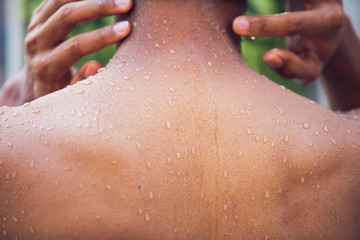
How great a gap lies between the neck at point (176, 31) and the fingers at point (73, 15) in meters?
0.07

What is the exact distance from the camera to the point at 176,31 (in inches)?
42.5

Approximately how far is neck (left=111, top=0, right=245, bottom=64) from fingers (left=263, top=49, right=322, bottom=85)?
14.8 inches

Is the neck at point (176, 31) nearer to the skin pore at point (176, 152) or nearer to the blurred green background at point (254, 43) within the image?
the skin pore at point (176, 152)

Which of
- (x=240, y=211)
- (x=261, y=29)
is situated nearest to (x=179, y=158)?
(x=240, y=211)

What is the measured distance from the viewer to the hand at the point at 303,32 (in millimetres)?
1312

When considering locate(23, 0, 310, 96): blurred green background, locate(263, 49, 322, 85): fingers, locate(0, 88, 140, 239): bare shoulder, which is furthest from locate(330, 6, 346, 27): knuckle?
locate(23, 0, 310, 96): blurred green background

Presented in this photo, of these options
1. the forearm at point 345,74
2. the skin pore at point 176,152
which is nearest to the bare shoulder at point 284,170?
the skin pore at point 176,152

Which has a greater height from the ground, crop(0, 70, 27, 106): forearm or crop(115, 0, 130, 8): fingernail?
crop(115, 0, 130, 8): fingernail

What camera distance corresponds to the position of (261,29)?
1310 mm

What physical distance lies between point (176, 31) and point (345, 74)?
1.18 metres

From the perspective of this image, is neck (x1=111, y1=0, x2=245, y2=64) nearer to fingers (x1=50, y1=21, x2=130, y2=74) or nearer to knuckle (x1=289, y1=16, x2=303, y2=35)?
fingers (x1=50, y1=21, x2=130, y2=74)

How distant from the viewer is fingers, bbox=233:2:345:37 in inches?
48.9

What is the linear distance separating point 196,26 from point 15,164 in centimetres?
59

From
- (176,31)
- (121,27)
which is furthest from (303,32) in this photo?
(121,27)
